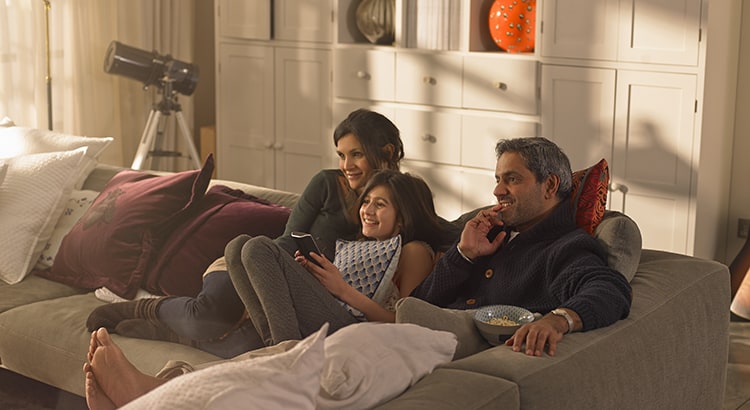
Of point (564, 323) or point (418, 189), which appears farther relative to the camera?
point (418, 189)

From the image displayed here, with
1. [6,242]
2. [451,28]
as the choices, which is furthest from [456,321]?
[451,28]

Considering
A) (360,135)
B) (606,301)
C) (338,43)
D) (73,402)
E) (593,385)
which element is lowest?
(73,402)

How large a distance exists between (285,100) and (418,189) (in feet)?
→ 8.40

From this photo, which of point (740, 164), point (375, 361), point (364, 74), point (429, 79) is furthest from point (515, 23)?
point (375, 361)

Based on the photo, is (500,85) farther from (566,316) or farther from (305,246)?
(566,316)

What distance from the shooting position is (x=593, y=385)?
2.02 meters

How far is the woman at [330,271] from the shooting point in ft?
7.38

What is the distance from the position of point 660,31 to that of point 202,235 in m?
2.01

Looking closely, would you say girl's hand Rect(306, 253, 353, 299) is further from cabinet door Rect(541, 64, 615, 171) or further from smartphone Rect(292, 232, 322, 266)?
cabinet door Rect(541, 64, 615, 171)

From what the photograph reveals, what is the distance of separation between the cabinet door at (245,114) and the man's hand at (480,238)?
2.87m

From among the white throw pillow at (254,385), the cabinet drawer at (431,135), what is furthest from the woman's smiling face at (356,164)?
the cabinet drawer at (431,135)

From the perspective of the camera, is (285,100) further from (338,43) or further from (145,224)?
(145,224)

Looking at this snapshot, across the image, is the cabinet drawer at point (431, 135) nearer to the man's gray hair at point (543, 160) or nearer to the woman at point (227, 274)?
the woman at point (227, 274)

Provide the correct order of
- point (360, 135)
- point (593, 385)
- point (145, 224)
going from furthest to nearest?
point (145, 224) < point (360, 135) < point (593, 385)
